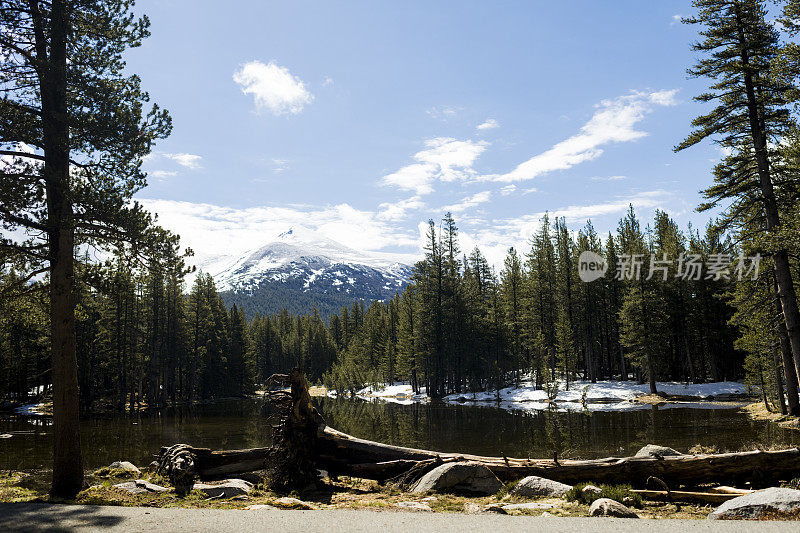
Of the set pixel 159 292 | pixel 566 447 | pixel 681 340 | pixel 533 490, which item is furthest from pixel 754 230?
pixel 159 292

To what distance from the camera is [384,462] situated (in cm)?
1362

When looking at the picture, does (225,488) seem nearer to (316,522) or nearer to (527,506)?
(316,522)

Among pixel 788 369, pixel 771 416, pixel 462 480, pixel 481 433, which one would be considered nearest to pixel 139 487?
pixel 462 480

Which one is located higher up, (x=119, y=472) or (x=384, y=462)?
(x=384, y=462)

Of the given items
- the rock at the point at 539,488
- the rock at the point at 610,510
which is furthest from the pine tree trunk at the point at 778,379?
the rock at the point at 610,510

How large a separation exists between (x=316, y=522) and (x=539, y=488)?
5614mm

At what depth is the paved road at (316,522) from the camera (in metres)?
7.33

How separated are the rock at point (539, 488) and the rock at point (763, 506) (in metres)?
3.07

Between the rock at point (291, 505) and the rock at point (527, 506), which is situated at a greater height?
the rock at point (291, 505)

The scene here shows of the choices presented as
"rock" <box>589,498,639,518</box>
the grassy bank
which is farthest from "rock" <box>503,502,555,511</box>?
"rock" <box>589,498,639,518</box>

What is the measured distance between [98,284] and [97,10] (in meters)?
7.72

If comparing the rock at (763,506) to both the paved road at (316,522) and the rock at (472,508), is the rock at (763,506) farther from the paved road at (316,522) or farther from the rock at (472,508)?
the rock at (472,508)

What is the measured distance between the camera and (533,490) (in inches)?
429

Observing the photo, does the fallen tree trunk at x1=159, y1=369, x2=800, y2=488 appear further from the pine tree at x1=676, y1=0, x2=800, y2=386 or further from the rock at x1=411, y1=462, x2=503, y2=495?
the pine tree at x1=676, y1=0, x2=800, y2=386
